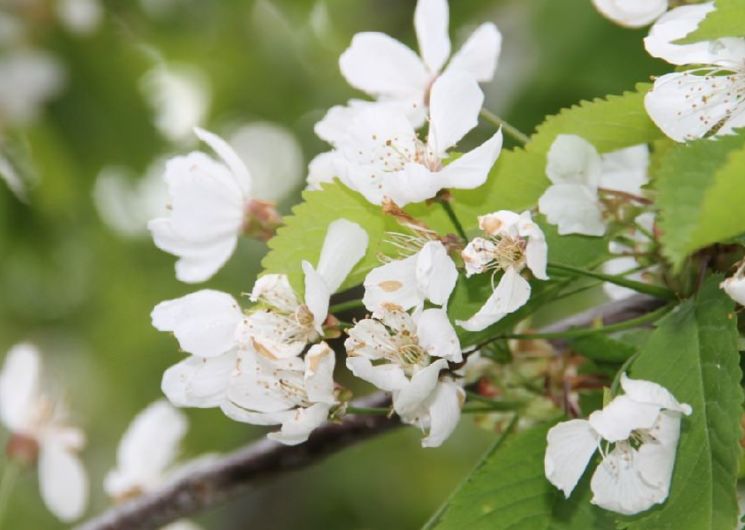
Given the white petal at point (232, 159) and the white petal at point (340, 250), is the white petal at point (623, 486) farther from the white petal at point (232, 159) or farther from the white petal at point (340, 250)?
the white petal at point (232, 159)

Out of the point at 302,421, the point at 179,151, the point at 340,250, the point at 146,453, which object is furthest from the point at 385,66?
the point at 179,151

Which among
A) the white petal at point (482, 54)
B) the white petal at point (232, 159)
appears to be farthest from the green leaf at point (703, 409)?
the white petal at point (232, 159)

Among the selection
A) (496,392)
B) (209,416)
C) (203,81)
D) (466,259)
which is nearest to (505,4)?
(203,81)

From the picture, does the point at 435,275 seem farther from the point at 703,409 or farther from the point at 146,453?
the point at 146,453

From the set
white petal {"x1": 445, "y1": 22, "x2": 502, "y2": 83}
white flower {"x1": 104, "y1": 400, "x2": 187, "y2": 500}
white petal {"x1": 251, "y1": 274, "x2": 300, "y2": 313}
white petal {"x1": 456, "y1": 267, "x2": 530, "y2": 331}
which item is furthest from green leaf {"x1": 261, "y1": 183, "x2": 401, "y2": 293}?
white flower {"x1": 104, "y1": 400, "x2": 187, "y2": 500}

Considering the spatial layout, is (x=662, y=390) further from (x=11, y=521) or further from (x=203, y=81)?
(x=11, y=521)
